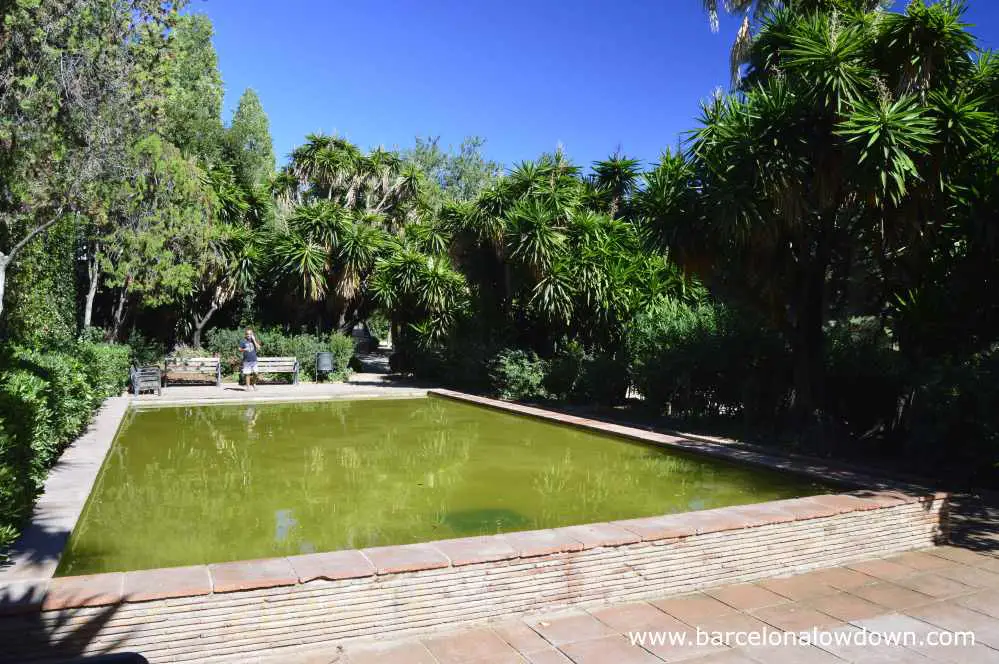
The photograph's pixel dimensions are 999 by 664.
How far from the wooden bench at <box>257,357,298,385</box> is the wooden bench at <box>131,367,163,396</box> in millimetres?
2997

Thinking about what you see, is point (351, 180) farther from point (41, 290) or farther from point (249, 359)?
→ point (41, 290)

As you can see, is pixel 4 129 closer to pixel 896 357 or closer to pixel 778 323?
pixel 778 323

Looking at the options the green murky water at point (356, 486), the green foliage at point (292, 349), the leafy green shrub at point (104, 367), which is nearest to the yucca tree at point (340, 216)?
the green foliage at point (292, 349)

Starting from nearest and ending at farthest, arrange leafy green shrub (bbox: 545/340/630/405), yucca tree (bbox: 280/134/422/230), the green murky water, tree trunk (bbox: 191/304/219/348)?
Answer: the green murky water
leafy green shrub (bbox: 545/340/630/405)
tree trunk (bbox: 191/304/219/348)
yucca tree (bbox: 280/134/422/230)

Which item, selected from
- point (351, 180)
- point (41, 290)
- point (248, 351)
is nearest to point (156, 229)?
point (248, 351)

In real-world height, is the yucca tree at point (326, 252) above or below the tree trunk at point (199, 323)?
above

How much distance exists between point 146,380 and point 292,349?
473cm

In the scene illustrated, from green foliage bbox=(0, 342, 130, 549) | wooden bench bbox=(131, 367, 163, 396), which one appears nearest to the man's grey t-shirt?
wooden bench bbox=(131, 367, 163, 396)

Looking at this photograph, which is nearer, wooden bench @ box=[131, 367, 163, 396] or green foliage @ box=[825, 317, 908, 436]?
green foliage @ box=[825, 317, 908, 436]

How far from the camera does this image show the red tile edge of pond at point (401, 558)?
11.6 ft

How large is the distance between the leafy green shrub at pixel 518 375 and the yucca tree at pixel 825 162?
513cm

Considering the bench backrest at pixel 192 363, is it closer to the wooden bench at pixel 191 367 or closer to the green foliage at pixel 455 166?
the wooden bench at pixel 191 367

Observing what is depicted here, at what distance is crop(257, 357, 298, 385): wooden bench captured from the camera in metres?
17.7

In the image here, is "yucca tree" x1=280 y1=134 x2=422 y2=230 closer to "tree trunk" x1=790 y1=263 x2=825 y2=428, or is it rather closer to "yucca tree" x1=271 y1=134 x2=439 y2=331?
"yucca tree" x1=271 y1=134 x2=439 y2=331
